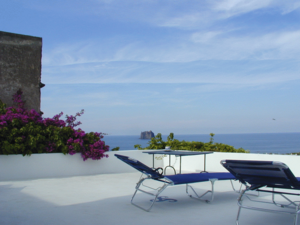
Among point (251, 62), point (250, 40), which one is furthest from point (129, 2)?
point (251, 62)

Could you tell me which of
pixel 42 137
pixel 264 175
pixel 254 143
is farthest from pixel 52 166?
pixel 254 143

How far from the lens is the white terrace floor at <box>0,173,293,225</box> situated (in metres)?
3.64

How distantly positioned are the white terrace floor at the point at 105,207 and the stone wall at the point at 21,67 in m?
3.98

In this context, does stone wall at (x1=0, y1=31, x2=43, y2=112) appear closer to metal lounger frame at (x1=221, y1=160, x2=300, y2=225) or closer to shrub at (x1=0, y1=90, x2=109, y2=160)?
shrub at (x1=0, y1=90, x2=109, y2=160)

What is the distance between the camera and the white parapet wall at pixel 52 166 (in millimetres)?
7074

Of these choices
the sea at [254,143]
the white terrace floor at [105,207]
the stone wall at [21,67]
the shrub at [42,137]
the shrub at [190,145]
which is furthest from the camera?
the sea at [254,143]

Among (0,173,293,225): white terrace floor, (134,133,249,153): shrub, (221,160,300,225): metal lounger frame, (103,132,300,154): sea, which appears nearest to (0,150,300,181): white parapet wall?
(134,133,249,153): shrub

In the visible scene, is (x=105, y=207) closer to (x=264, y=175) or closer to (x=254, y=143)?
(x=264, y=175)

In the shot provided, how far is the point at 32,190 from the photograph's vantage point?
5637mm

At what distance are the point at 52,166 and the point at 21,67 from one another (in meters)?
3.79

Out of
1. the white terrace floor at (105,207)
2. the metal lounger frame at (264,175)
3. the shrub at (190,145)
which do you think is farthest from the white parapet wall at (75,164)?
the metal lounger frame at (264,175)

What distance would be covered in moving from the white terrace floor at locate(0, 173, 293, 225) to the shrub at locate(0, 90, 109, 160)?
1274 millimetres

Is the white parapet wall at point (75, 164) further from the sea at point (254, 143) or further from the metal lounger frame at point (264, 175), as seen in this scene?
the metal lounger frame at point (264, 175)

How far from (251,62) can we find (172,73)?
5.52 metres
